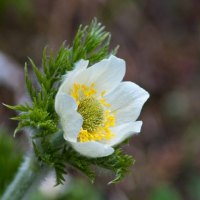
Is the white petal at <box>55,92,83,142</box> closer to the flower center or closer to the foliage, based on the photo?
the foliage

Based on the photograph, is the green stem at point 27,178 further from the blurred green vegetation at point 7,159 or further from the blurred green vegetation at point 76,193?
the blurred green vegetation at point 76,193

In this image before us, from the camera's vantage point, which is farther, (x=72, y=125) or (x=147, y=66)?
(x=147, y=66)


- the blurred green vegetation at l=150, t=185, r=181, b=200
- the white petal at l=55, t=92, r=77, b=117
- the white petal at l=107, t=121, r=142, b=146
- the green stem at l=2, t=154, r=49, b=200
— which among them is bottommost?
the blurred green vegetation at l=150, t=185, r=181, b=200

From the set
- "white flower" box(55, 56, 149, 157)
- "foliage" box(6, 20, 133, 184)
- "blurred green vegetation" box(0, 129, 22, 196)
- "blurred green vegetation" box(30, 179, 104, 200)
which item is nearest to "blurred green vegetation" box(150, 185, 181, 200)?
"blurred green vegetation" box(30, 179, 104, 200)

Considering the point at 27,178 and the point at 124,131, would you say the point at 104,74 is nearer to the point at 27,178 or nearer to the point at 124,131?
the point at 124,131

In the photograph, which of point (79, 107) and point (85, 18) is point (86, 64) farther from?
point (85, 18)

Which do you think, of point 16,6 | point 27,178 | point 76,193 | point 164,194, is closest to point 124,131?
point 27,178
